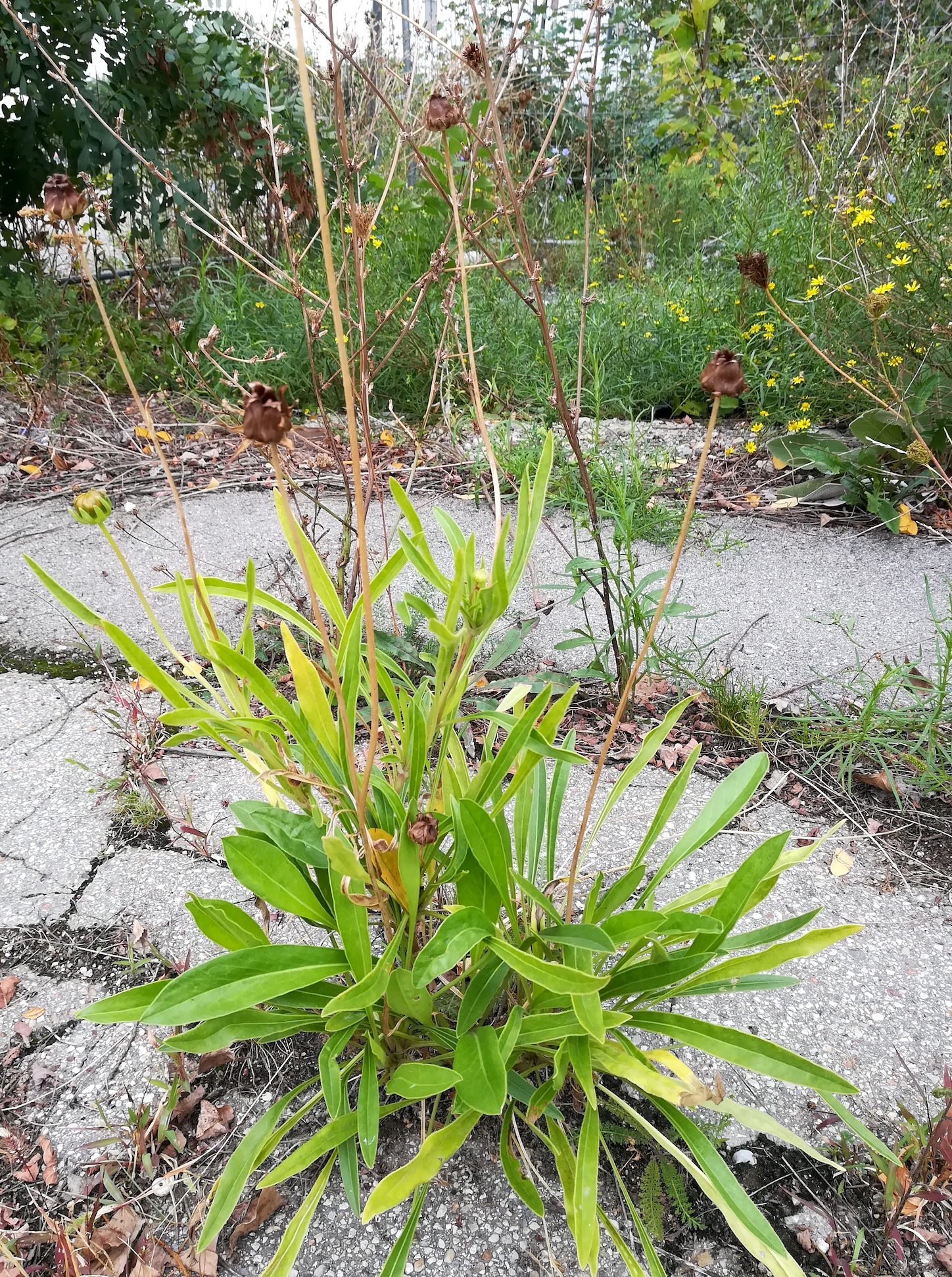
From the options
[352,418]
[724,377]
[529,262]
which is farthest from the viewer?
[529,262]

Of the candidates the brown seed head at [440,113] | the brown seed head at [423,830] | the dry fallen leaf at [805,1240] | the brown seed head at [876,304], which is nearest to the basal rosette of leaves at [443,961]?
the brown seed head at [423,830]

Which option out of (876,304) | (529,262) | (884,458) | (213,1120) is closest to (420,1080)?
(213,1120)

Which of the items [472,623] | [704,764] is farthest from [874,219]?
[472,623]

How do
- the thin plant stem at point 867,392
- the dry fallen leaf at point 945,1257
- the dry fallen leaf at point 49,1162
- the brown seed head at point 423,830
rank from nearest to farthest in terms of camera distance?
the brown seed head at point 423,830 → the dry fallen leaf at point 945,1257 → the dry fallen leaf at point 49,1162 → the thin plant stem at point 867,392

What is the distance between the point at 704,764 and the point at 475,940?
103cm

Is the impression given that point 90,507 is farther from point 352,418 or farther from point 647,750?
point 647,750

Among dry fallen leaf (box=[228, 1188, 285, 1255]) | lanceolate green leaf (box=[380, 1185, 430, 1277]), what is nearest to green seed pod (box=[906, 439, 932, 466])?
lanceolate green leaf (box=[380, 1185, 430, 1277])

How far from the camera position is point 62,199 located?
0.85 m

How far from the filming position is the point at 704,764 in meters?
1.75

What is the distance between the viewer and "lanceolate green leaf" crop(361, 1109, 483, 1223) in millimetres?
807

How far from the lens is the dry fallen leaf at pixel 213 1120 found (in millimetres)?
1066

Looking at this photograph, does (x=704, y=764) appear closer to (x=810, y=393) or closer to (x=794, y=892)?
(x=794, y=892)

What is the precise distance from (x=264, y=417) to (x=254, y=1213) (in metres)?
0.95

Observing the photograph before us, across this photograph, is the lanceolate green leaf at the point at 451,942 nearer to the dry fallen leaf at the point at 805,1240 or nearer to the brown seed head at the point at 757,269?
the dry fallen leaf at the point at 805,1240
